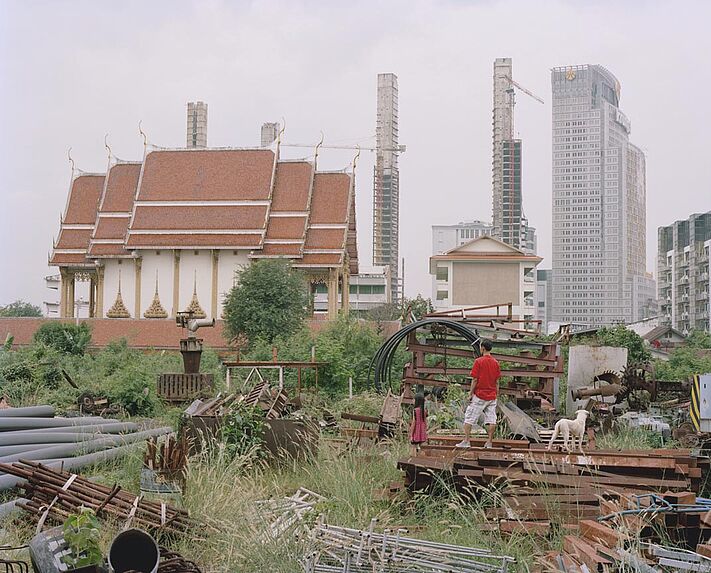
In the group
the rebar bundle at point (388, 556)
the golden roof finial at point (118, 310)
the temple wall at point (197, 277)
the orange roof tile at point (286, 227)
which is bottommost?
the rebar bundle at point (388, 556)

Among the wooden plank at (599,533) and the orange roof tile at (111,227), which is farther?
the orange roof tile at (111,227)

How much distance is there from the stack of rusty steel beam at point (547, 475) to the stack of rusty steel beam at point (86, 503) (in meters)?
1.79

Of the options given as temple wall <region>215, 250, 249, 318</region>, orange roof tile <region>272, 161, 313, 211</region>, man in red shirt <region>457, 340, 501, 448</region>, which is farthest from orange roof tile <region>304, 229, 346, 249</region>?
man in red shirt <region>457, 340, 501, 448</region>

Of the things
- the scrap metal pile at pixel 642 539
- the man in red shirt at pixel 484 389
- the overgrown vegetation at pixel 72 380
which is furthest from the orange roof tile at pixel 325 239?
the scrap metal pile at pixel 642 539

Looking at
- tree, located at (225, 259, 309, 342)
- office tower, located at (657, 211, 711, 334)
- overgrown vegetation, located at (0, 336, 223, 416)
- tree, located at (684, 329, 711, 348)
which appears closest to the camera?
overgrown vegetation, located at (0, 336, 223, 416)

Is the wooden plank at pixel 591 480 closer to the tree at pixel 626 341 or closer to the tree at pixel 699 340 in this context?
the tree at pixel 626 341

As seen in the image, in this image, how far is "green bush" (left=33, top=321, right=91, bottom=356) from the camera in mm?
24516

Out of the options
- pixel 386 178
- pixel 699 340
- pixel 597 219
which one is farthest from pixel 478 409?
pixel 386 178

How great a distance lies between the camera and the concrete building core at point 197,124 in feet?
252

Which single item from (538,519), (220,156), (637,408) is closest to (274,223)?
(220,156)

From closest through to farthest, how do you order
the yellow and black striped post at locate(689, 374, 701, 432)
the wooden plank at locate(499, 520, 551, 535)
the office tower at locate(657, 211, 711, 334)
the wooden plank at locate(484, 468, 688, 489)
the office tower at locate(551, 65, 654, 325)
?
the wooden plank at locate(499, 520, 551, 535)
the wooden plank at locate(484, 468, 688, 489)
the yellow and black striped post at locate(689, 374, 701, 432)
the office tower at locate(657, 211, 711, 334)
the office tower at locate(551, 65, 654, 325)

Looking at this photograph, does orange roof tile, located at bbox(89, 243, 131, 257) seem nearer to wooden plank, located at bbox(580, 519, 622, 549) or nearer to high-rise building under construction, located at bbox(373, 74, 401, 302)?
wooden plank, located at bbox(580, 519, 622, 549)

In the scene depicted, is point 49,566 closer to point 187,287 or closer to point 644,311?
point 187,287

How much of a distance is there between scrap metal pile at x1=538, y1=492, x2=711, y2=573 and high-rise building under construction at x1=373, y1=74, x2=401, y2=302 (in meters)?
79.3
